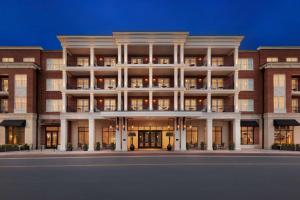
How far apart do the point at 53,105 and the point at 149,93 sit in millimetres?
15375

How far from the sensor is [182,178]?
15.4 metres

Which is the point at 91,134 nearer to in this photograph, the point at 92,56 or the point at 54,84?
the point at 54,84

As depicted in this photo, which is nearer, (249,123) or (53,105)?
(249,123)

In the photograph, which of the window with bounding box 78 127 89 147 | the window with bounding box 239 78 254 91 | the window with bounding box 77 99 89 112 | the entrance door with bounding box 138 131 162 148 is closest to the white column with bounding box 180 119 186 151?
the entrance door with bounding box 138 131 162 148

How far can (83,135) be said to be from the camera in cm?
4444

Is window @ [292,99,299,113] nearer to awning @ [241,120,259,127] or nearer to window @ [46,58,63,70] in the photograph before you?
awning @ [241,120,259,127]

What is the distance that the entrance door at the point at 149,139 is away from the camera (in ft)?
142

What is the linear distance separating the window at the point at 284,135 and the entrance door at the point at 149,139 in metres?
17.4

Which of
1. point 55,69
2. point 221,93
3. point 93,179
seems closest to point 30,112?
point 55,69

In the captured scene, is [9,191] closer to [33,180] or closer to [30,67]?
[33,180]

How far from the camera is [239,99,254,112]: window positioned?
44.8 metres

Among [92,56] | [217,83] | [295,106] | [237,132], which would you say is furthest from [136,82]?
[295,106]

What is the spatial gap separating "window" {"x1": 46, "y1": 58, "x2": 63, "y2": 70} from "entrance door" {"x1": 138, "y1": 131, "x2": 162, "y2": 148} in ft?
53.6

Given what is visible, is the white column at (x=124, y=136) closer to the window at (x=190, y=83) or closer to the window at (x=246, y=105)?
the window at (x=190, y=83)
